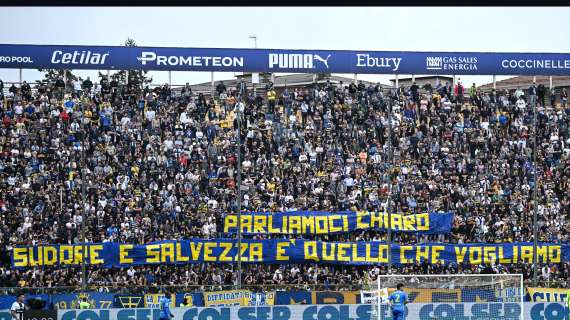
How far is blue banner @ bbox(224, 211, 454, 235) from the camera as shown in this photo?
1471 inches

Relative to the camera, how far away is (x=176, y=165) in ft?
134

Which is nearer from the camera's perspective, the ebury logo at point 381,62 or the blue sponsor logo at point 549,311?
the blue sponsor logo at point 549,311

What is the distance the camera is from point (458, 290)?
2734 centimetres

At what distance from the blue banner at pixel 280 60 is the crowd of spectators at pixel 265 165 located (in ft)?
3.80

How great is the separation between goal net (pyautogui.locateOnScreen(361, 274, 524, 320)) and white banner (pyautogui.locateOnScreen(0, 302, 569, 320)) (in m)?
0.09

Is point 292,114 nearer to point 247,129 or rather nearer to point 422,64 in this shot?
point 247,129

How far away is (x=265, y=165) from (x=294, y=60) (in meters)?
6.70

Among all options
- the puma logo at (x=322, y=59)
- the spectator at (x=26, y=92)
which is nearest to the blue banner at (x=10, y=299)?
the spectator at (x=26, y=92)

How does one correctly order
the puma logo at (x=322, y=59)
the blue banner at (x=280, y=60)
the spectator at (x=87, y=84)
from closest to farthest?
1. the spectator at (x=87, y=84)
2. the blue banner at (x=280, y=60)
3. the puma logo at (x=322, y=59)

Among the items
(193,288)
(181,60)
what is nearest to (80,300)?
(193,288)

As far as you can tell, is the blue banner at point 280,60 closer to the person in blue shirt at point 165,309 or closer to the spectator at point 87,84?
the spectator at point 87,84

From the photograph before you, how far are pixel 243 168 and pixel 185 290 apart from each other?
10703 millimetres

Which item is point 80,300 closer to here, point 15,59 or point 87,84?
point 87,84

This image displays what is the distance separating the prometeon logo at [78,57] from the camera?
44375mm
